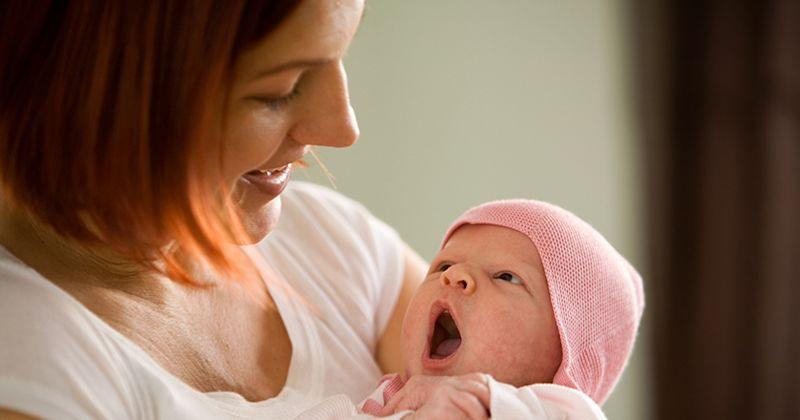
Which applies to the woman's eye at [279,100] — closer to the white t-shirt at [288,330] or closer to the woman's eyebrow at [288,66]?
the woman's eyebrow at [288,66]

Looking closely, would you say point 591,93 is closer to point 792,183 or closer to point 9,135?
point 792,183

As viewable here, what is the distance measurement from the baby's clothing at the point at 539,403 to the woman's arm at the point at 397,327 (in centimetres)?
25

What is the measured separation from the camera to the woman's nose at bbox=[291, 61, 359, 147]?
117 cm

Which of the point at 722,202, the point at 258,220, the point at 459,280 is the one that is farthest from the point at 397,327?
the point at 722,202

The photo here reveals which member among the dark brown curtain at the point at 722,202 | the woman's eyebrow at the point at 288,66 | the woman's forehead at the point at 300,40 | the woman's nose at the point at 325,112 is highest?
the woman's forehead at the point at 300,40

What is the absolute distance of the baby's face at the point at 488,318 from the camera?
1314mm

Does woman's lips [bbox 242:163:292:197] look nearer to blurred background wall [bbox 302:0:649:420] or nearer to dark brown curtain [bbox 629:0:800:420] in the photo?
blurred background wall [bbox 302:0:649:420]

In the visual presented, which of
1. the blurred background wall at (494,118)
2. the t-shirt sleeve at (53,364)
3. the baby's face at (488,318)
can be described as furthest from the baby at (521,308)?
the blurred background wall at (494,118)

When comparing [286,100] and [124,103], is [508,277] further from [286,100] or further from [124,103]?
[124,103]

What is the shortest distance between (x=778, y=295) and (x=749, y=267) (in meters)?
0.11

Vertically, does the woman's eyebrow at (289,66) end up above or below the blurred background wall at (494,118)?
above

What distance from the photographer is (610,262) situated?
1426mm

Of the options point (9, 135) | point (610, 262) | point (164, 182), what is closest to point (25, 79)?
point (9, 135)

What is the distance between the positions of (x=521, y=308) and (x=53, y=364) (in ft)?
1.92
